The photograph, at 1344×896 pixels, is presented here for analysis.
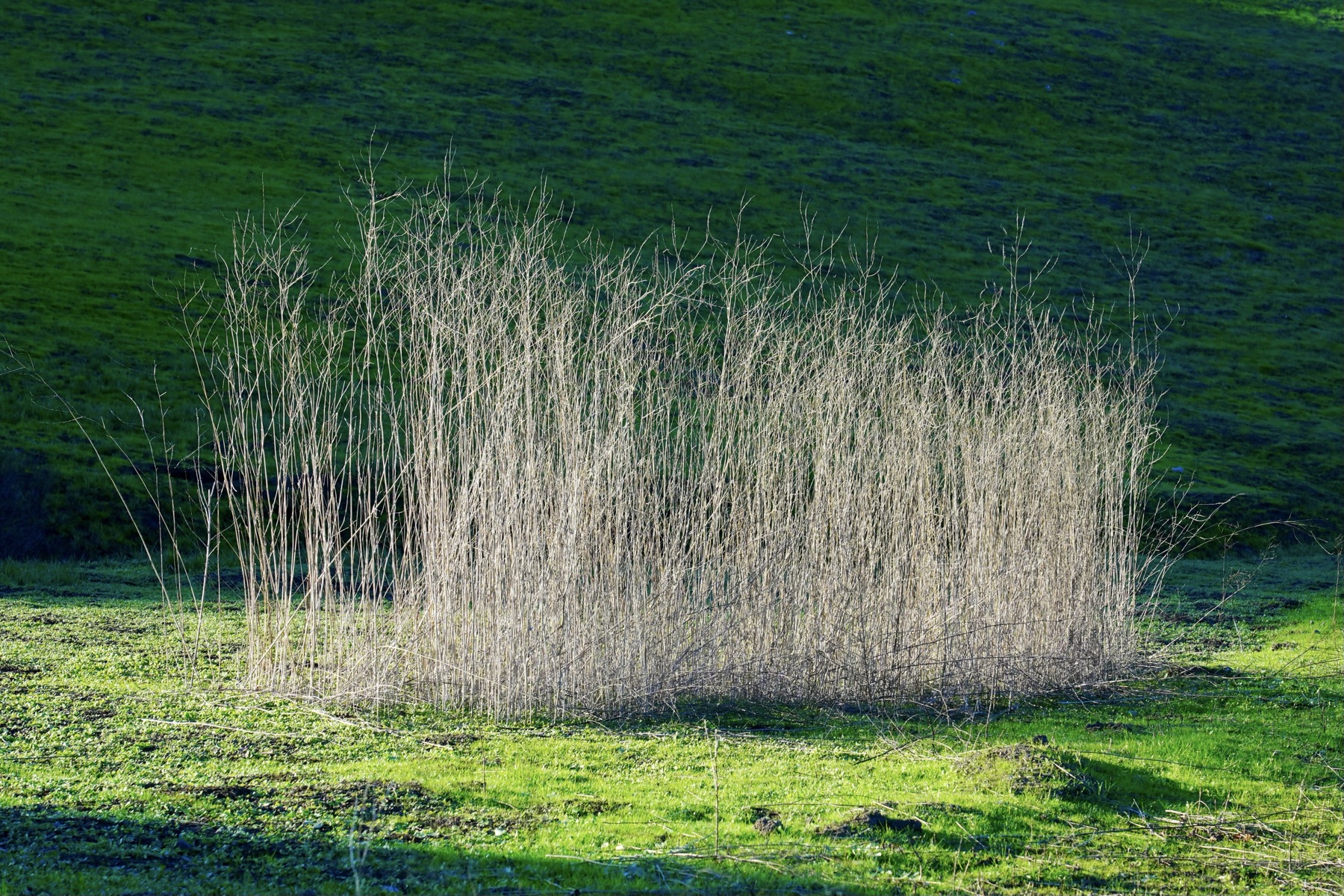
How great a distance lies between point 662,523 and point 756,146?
27153mm

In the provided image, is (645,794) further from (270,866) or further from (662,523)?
(662,523)

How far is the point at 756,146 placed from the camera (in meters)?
33.9

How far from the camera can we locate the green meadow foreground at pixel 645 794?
450 centimetres

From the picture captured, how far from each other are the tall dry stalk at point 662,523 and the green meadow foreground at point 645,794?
322 millimetres

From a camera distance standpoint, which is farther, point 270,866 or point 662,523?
point 662,523

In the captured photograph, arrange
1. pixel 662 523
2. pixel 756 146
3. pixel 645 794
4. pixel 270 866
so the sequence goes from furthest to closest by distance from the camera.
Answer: pixel 756 146
pixel 662 523
pixel 645 794
pixel 270 866

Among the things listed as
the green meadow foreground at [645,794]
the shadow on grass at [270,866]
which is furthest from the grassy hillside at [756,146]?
the shadow on grass at [270,866]

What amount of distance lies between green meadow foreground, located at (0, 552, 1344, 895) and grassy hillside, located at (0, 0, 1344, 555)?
9.51 meters

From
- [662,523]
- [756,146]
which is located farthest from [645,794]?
[756,146]

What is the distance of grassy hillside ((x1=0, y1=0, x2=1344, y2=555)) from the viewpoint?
21.7 meters

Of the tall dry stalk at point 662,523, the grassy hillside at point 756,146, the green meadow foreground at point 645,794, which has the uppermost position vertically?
the grassy hillside at point 756,146

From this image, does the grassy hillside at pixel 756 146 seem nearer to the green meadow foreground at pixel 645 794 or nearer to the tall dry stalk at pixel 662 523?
the tall dry stalk at pixel 662 523

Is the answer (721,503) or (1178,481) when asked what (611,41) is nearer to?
(1178,481)

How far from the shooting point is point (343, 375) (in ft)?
62.2
